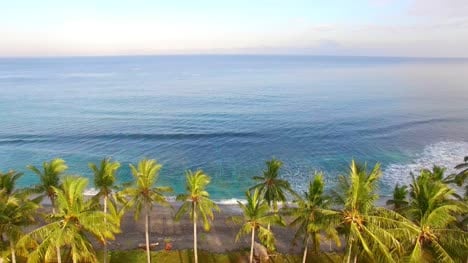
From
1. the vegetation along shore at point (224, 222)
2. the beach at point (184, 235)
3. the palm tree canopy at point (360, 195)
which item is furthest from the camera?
the beach at point (184, 235)

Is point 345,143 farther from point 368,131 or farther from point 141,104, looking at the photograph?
point 141,104

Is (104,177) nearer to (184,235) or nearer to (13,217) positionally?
(13,217)

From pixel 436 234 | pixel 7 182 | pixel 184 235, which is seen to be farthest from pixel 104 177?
pixel 436 234

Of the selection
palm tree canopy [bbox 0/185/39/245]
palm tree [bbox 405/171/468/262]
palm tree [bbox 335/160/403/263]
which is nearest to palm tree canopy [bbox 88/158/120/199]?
palm tree canopy [bbox 0/185/39/245]

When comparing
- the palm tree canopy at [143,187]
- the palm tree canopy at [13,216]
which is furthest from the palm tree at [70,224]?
the palm tree canopy at [143,187]

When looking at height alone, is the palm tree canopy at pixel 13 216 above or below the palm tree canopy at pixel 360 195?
below

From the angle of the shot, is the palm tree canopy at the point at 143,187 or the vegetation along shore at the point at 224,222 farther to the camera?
the palm tree canopy at the point at 143,187

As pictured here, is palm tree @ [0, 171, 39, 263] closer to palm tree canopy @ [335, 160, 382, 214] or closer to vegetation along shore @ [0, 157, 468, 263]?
vegetation along shore @ [0, 157, 468, 263]

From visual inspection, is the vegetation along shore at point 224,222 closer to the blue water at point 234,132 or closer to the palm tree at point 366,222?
the palm tree at point 366,222
